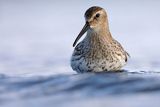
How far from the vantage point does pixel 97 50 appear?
43.3 ft

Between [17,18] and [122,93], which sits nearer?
[122,93]

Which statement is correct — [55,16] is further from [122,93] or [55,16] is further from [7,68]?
[122,93]

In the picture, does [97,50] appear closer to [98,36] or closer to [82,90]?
[98,36]

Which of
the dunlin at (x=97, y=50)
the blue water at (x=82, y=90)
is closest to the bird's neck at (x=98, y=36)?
the dunlin at (x=97, y=50)

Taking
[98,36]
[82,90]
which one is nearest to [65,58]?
[98,36]

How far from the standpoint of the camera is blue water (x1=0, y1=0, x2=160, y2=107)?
401 inches

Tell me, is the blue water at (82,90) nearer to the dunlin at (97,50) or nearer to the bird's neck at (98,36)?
the dunlin at (97,50)

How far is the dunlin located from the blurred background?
2.80 ft

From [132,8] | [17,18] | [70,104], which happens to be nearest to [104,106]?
[70,104]

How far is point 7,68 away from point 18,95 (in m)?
4.18

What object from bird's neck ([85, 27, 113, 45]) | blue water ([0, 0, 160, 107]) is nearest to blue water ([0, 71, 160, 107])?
blue water ([0, 0, 160, 107])

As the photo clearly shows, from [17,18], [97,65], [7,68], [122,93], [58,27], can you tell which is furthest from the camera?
[17,18]

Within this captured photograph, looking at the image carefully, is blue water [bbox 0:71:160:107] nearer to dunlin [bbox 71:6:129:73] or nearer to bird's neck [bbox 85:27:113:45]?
dunlin [bbox 71:6:129:73]

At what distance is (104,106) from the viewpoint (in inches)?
379
